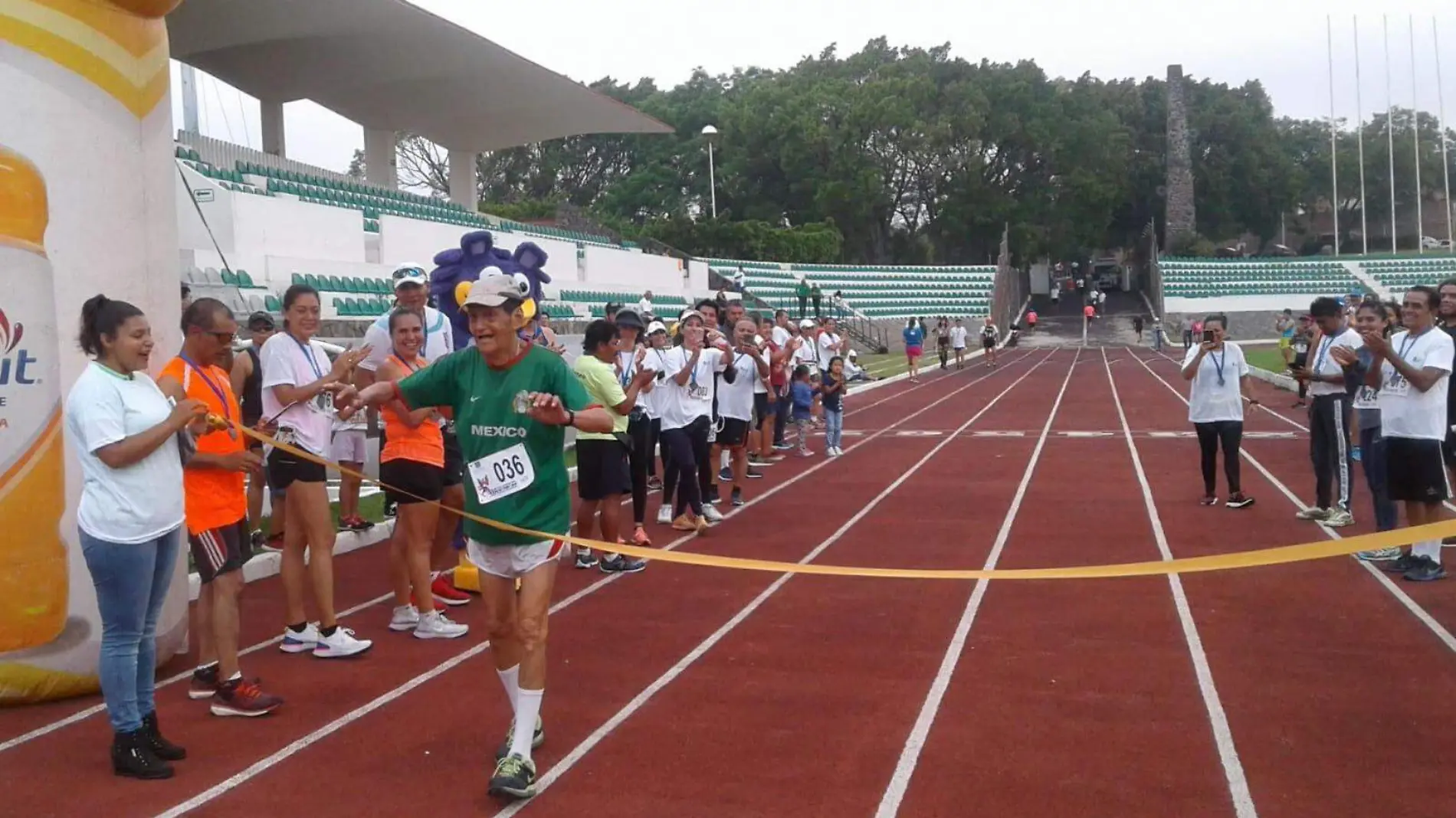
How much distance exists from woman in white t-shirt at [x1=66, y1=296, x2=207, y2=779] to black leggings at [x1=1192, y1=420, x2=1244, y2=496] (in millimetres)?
8862

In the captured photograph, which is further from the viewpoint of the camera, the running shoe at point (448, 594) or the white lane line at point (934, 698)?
the running shoe at point (448, 594)

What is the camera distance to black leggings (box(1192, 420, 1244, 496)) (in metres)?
10.7

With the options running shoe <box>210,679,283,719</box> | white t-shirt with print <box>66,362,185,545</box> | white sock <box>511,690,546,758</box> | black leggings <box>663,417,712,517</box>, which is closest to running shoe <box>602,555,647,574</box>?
black leggings <box>663,417,712,517</box>

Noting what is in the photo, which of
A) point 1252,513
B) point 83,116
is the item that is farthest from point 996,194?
point 83,116

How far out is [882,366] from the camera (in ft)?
117

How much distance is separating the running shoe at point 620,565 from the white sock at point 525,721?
4004 mm

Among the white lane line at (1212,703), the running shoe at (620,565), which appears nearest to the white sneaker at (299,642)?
the running shoe at (620,565)

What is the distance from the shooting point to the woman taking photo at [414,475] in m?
6.31

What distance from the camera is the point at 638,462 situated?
9.58m

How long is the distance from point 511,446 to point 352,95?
28.6m

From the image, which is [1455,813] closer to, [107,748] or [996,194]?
[107,748]

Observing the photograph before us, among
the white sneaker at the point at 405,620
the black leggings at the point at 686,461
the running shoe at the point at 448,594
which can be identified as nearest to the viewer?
the white sneaker at the point at 405,620

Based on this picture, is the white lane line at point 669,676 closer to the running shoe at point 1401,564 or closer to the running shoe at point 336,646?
the running shoe at point 336,646

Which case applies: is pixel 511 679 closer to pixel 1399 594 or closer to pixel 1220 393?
pixel 1399 594
